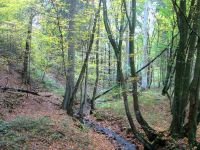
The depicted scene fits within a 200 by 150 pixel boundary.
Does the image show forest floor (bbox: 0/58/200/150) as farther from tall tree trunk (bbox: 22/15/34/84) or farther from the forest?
tall tree trunk (bbox: 22/15/34/84)

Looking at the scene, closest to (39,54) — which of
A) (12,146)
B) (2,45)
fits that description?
Answer: (2,45)

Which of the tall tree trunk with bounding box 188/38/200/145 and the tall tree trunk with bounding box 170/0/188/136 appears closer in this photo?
the tall tree trunk with bounding box 188/38/200/145

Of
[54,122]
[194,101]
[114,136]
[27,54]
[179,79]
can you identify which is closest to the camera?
[194,101]

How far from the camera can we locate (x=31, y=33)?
22.4 meters

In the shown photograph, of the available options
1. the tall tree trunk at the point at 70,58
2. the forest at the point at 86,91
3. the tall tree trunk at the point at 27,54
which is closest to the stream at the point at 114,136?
the forest at the point at 86,91

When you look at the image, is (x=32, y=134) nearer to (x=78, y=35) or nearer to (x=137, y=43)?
(x=78, y=35)

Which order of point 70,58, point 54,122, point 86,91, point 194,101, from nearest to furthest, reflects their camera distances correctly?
point 194,101 < point 54,122 < point 70,58 < point 86,91

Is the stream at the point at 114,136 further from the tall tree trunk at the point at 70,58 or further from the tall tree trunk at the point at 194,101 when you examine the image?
the tall tree trunk at the point at 194,101

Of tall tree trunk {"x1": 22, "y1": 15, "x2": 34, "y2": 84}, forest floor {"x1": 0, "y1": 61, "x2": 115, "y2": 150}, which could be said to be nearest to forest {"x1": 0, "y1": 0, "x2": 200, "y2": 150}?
forest floor {"x1": 0, "y1": 61, "x2": 115, "y2": 150}

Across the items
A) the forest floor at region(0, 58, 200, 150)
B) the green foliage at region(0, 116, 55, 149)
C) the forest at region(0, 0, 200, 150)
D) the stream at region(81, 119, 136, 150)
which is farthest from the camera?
the stream at region(81, 119, 136, 150)

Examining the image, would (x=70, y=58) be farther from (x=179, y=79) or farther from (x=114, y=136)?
(x=179, y=79)

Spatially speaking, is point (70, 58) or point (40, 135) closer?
point (40, 135)

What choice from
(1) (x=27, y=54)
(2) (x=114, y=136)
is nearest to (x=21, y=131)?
(2) (x=114, y=136)

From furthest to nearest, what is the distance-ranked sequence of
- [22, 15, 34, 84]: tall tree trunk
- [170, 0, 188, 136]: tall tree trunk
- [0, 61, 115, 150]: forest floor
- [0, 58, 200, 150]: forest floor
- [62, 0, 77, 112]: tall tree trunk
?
[22, 15, 34, 84]: tall tree trunk < [62, 0, 77, 112]: tall tree trunk < [170, 0, 188, 136]: tall tree trunk < [0, 58, 200, 150]: forest floor < [0, 61, 115, 150]: forest floor
